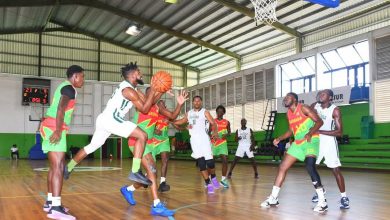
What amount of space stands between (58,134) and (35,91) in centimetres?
2454

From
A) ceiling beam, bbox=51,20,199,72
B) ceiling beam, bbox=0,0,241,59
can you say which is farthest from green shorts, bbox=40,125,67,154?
ceiling beam, bbox=51,20,199,72

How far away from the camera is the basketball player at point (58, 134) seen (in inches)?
196

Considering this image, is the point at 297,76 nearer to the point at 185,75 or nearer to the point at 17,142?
the point at 185,75

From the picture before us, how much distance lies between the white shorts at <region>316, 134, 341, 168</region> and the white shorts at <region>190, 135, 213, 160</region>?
2.45 m

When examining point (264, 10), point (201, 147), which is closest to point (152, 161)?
point (201, 147)

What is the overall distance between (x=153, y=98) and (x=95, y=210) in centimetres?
182

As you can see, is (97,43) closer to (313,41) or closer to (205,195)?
(313,41)

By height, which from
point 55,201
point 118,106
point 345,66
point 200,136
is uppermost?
point 345,66

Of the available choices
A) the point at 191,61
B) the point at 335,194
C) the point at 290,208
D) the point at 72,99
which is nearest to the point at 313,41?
the point at 191,61

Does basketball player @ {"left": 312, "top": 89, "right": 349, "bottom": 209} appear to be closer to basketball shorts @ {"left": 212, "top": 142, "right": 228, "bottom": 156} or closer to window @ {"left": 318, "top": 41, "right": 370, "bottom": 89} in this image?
basketball shorts @ {"left": 212, "top": 142, "right": 228, "bottom": 156}

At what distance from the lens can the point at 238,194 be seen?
7.47 m

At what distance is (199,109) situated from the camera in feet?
27.1

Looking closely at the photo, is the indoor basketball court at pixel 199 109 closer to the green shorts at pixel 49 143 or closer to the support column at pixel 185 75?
the green shorts at pixel 49 143

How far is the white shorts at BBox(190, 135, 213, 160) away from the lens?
808 cm
